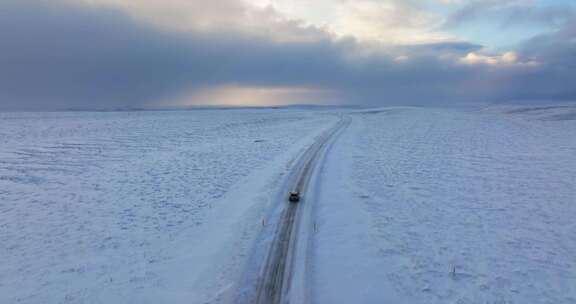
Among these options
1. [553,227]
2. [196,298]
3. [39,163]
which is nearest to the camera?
[196,298]

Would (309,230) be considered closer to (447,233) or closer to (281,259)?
(281,259)

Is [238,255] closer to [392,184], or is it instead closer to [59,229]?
[59,229]

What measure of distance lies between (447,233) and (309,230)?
4442mm

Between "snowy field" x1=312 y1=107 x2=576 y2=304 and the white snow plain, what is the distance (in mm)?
48

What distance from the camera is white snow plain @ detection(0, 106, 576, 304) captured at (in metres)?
7.63

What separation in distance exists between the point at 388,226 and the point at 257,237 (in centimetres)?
455

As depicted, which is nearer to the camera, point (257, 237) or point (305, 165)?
point (257, 237)

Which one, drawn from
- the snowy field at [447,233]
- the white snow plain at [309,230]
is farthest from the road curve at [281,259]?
the snowy field at [447,233]

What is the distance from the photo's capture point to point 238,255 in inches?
360

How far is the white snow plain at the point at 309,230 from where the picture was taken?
300 inches

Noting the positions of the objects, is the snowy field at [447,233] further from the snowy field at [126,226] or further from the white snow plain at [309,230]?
the snowy field at [126,226]

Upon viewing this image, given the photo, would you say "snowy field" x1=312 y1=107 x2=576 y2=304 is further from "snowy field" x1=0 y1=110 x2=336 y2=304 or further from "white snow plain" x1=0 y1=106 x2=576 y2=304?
"snowy field" x1=0 y1=110 x2=336 y2=304

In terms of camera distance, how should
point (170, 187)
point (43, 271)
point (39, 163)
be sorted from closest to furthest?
1. point (43, 271)
2. point (170, 187)
3. point (39, 163)

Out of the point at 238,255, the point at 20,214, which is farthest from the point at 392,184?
the point at 20,214
